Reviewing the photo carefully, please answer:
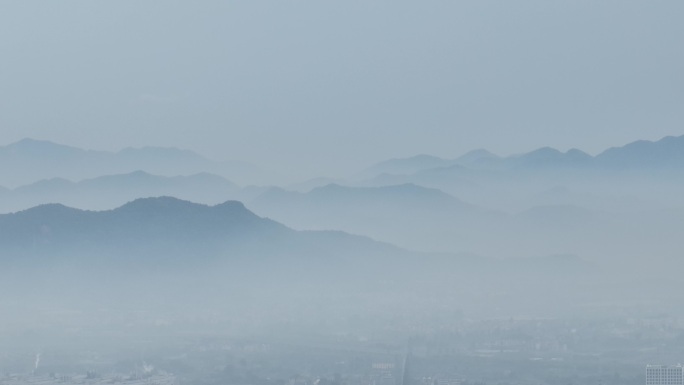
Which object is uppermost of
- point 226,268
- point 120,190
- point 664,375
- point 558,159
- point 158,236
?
point 558,159

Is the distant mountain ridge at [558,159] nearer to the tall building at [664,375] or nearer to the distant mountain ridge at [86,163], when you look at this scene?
the distant mountain ridge at [86,163]

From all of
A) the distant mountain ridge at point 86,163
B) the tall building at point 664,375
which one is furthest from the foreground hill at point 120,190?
the tall building at point 664,375

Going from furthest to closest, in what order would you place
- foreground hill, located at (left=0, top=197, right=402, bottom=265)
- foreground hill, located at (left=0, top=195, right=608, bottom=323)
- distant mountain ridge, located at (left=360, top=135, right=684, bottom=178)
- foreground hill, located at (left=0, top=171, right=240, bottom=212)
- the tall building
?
1. foreground hill, located at (left=0, top=171, right=240, bottom=212)
2. distant mountain ridge, located at (left=360, top=135, right=684, bottom=178)
3. foreground hill, located at (left=0, top=197, right=402, bottom=265)
4. foreground hill, located at (left=0, top=195, right=608, bottom=323)
5. the tall building

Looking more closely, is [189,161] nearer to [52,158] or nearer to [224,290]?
[52,158]

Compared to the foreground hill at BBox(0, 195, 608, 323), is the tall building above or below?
below

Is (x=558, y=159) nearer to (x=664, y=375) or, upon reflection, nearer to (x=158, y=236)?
(x=158, y=236)

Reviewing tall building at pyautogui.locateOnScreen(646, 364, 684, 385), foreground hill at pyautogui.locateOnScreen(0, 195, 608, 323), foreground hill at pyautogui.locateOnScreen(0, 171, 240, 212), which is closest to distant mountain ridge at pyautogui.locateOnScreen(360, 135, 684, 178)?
foreground hill at pyautogui.locateOnScreen(0, 171, 240, 212)

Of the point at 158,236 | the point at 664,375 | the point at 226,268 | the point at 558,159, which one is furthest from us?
the point at 558,159

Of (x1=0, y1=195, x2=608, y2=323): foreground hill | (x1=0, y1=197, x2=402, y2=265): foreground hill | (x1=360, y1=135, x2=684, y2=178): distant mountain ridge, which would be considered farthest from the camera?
(x1=360, y1=135, x2=684, y2=178): distant mountain ridge

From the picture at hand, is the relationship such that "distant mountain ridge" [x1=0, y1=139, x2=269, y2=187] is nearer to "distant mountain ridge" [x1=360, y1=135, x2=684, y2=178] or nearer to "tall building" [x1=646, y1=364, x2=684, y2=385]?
"distant mountain ridge" [x1=360, y1=135, x2=684, y2=178]

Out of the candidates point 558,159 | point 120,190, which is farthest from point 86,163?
point 558,159
